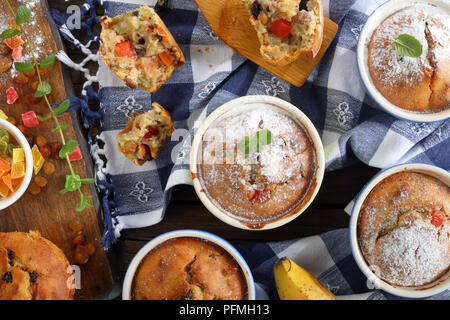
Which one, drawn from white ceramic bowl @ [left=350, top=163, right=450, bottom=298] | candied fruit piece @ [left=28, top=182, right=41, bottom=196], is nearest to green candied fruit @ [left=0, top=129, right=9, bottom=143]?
candied fruit piece @ [left=28, top=182, right=41, bottom=196]

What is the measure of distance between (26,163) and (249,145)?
0.93 meters

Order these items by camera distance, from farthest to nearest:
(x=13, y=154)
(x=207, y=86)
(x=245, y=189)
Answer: (x=207, y=86), (x=13, y=154), (x=245, y=189)

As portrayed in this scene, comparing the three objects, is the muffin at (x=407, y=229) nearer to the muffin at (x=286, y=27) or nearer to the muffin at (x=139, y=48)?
the muffin at (x=286, y=27)

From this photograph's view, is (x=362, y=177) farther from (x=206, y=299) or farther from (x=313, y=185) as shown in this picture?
(x=206, y=299)

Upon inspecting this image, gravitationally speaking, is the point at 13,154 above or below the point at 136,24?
below

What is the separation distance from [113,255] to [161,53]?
0.95 meters

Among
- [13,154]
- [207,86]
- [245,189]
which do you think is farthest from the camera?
[207,86]

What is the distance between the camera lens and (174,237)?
1.80 m

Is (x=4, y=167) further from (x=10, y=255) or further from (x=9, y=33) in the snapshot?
(x=9, y=33)

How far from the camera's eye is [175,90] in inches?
81.9

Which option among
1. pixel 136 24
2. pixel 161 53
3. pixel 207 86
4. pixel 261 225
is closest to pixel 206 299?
pixel 261 225

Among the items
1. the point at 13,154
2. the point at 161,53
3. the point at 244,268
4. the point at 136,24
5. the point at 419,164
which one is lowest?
the point at 244,268

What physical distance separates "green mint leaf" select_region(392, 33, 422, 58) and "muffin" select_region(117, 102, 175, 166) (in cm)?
100

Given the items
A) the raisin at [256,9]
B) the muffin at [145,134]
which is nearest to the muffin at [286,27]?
the raisin at [256,9]
